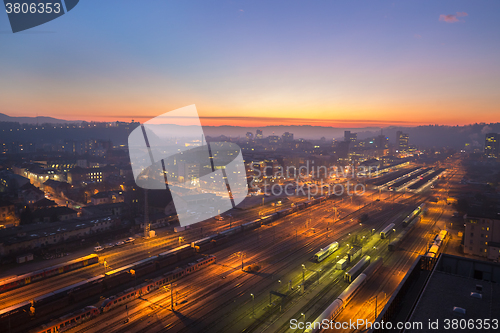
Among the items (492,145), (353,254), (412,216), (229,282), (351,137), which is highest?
(351,137)

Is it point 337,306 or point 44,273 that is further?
→ point 44,273

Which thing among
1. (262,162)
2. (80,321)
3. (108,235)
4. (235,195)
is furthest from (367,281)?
(262,162)

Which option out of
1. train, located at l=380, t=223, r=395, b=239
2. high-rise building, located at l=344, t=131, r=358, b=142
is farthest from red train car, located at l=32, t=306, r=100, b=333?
high-rise building, located at l=344, t=131, r=358, b=142

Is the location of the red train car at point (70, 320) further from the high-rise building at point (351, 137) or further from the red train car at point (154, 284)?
the high-rise building at point (351, 137)

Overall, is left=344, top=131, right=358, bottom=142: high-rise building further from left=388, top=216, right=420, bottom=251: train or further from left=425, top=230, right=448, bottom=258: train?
left=425, top=230, right=448, bottom=258: train

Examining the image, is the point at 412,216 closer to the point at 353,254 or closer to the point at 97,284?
the point at 353,254

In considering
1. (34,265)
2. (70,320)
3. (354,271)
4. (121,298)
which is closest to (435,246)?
(354,271)

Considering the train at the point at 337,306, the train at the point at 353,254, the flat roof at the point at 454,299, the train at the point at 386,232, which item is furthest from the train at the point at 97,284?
the flat roof at the point at 454,299
